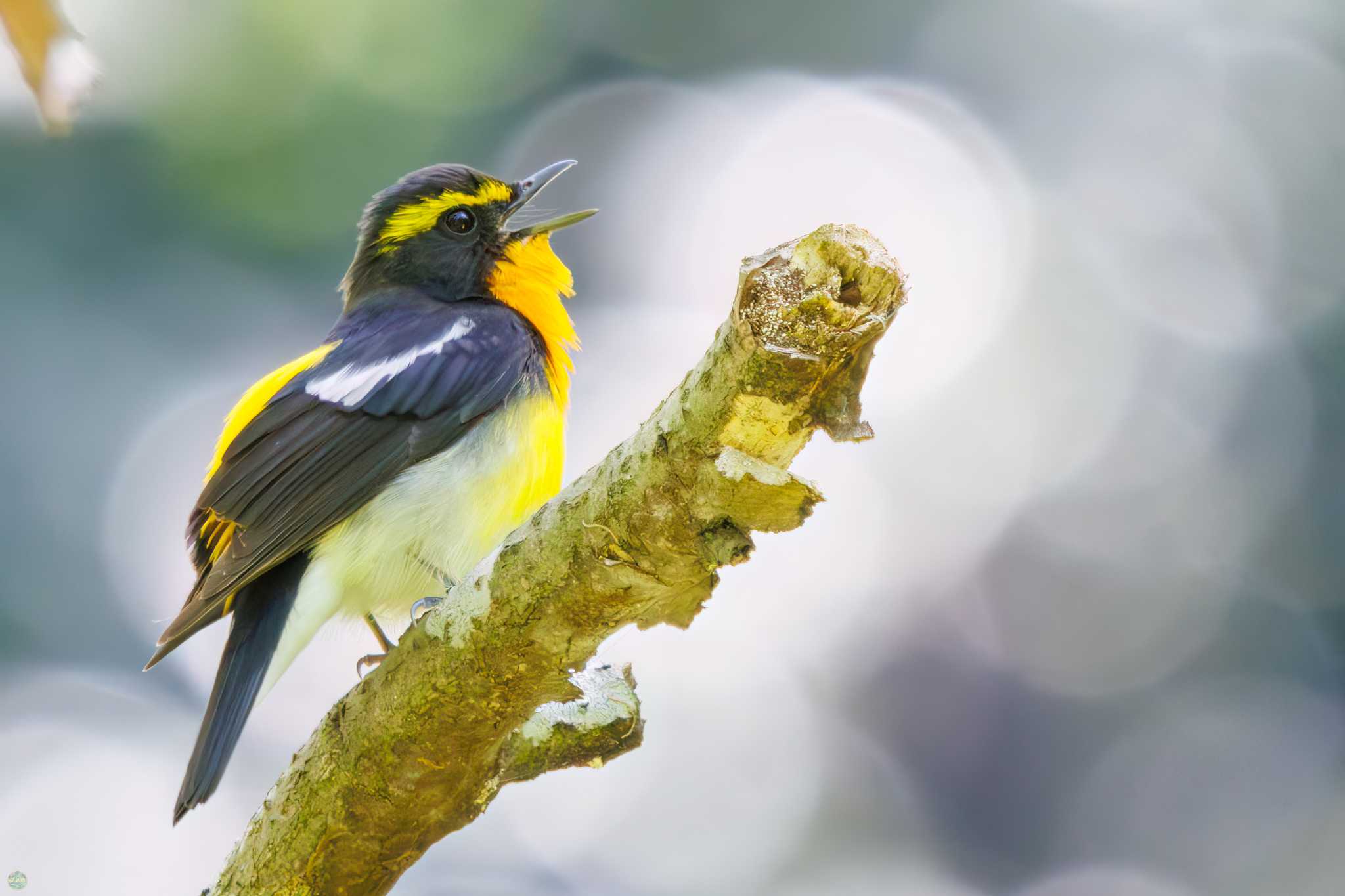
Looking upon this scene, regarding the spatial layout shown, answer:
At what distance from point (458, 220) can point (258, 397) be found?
879 mm

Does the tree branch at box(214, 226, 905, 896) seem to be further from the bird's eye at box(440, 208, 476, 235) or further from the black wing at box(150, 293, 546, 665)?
the bird's eye at box(440, 208, 476, 235)

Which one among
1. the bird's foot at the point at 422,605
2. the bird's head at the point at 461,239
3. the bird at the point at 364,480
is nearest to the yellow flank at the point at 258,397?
the bird at the point at 364,480

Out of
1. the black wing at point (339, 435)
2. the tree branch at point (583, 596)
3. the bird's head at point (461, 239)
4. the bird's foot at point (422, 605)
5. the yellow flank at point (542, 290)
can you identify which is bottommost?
the tree branch at point (583, 596)

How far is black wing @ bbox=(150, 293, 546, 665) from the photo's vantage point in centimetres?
304

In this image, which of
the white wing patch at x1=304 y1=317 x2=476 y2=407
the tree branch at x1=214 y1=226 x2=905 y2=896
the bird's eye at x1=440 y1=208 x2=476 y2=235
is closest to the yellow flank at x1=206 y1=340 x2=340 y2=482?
the white wing patch at x1=304 y1=317 x2=476 y2=407

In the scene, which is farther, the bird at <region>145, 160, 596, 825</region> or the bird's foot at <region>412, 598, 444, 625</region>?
the bird at <region>145, 160, 596, 825</region>

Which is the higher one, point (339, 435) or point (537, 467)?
point (339, 435)

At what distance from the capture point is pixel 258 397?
142 inches

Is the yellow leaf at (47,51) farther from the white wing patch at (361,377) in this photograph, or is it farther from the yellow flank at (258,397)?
the yellow flank at (258,397)

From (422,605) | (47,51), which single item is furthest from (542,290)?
(47,51)

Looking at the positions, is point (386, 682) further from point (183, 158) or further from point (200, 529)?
point (183, 158)

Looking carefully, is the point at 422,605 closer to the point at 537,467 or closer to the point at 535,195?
the point at 537,467

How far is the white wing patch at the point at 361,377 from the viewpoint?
3.28 metres

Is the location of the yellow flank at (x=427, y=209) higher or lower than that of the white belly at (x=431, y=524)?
higher
